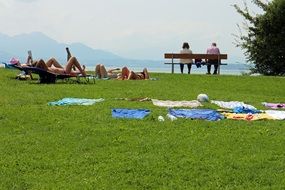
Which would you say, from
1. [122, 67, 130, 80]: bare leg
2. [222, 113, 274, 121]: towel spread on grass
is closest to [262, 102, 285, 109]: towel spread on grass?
[222, 113, 274, 121]: towel spread on grass

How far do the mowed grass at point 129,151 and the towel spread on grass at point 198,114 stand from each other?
33 cm

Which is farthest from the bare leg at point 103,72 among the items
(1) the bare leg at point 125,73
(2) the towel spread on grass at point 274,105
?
(2) the towel spread on grass at point 274,105

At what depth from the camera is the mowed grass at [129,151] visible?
7091 millimetres

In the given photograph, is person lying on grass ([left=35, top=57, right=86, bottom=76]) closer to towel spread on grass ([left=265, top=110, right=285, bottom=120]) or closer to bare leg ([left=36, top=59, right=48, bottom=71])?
bare leg ([left=36, top=59, right=48, bottom=71])

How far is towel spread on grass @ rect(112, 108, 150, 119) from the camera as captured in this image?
1135cm

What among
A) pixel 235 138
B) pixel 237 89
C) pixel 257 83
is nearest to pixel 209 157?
pixel 235 138

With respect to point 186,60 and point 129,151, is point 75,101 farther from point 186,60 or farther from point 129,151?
point 186,60

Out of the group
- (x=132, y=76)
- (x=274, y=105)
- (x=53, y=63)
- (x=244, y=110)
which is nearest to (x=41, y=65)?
(x=53, y=63)

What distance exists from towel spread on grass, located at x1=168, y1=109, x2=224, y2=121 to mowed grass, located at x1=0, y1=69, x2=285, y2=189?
33cm

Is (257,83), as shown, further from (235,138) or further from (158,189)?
(158,189)

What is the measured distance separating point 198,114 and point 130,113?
1.49 m

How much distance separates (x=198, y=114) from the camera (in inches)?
466

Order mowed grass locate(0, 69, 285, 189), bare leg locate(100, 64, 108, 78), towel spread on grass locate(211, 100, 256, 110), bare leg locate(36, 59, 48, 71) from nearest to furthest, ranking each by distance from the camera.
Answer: mowed grass locate(0, 69, 285, 189) < towel spread on grass locate(211, 100, 256, 110) < bare leg locate(36, 59, 48, 71) < bare leg locate(100, 64, 108, 78)

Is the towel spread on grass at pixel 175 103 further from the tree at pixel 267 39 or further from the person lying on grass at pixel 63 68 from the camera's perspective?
the tree at pixel 267 39
